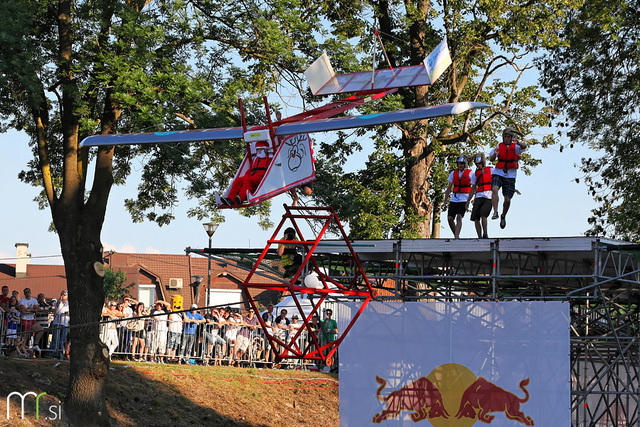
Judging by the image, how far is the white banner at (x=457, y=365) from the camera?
1377 centimetres

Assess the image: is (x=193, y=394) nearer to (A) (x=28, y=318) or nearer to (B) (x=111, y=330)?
(B) (x=111, y=330)

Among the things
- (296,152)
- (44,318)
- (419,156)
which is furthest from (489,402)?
(44,318)

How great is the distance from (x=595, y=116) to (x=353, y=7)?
834cm

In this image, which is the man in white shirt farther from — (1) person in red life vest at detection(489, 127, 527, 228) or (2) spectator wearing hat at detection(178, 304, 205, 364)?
(1) person in red life vest at detection(489, 127, 527, 228)

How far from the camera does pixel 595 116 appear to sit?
23.7 meters

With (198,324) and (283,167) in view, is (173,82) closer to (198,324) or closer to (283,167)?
(283,167)

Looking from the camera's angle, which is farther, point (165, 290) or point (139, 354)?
point (165, 290)

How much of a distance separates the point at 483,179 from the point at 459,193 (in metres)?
0.73

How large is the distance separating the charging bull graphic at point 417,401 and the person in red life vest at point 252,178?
604 cm

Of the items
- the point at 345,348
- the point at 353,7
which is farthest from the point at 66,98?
the point at 353,7

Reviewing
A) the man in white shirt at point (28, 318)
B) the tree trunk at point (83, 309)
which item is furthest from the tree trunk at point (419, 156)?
the tree trunk at point (83, 309)

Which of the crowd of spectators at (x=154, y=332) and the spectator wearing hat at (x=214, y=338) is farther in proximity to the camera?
the spectator wearing hat at (x=214, y=338)

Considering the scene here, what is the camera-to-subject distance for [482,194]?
14.7m

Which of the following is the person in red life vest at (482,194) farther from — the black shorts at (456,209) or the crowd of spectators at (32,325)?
the crowd of spectators at (32,325)
